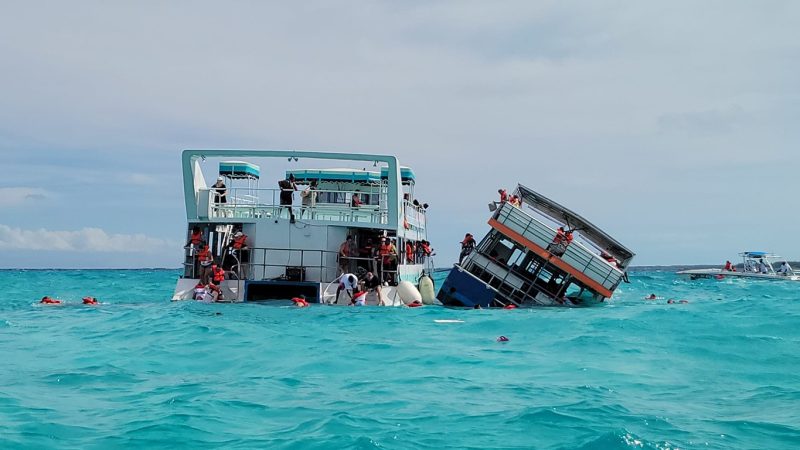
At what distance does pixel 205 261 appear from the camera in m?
25.0

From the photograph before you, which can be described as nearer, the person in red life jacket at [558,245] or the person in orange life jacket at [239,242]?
the person in orange life jacket at [239,242]

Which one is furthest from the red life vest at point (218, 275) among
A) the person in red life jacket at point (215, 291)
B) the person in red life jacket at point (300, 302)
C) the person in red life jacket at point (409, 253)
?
the person in red life jacket at point (409, 253)

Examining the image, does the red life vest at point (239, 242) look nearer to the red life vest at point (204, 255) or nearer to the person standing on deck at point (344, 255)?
the red life vest at point (204, 255)

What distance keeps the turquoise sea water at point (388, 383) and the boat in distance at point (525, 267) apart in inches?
234

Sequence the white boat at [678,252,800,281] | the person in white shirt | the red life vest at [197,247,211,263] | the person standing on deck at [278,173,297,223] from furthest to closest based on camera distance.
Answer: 1. the white boat at [678,252,800,281]
2. the person standing on deck at [278,173,297,223]
3. the red life vest at [197,247,211,263]
4. the person in white shirt

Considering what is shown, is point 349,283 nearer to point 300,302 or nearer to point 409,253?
point 300,302

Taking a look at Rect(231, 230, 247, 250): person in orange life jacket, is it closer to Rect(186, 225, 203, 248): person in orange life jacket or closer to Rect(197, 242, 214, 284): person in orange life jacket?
Rect(197, 242, 214, 284): person in orange life jacket

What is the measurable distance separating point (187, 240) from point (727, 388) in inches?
744

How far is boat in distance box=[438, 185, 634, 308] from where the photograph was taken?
26.4 m

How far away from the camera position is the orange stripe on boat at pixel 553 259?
26.2m

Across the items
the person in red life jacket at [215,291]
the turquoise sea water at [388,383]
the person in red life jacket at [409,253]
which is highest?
A: the person in red life jacket at [409,253]

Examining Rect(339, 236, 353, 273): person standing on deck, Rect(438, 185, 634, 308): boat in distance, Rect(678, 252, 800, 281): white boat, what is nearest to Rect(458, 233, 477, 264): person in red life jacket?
Rect(438, 185, 634, 308): boat in distance

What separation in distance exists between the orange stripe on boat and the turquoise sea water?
19.1ft

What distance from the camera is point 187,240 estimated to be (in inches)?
1021
